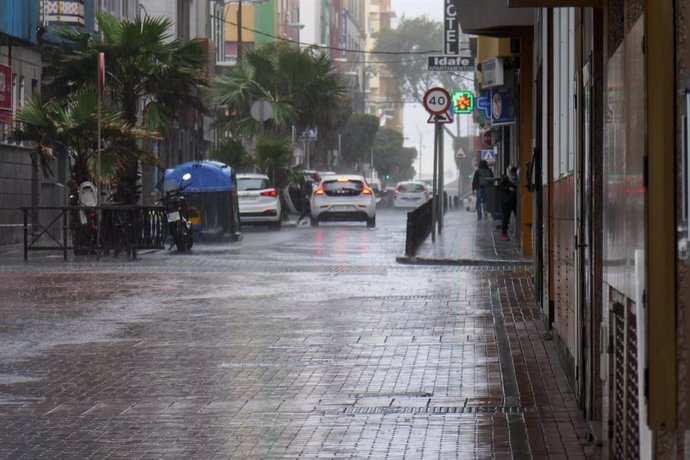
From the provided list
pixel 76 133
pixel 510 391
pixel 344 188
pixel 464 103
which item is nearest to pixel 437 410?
pixel 510 391

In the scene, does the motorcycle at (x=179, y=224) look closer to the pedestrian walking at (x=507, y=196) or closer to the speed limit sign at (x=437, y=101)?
the speed limit sign at (x=437, y=101)

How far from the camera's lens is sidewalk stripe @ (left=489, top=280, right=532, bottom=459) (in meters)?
8.45

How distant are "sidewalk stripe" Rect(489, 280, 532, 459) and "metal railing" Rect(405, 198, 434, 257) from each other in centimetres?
963

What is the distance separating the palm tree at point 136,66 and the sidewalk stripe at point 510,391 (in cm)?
1947

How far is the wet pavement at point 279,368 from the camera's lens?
28.5 ft

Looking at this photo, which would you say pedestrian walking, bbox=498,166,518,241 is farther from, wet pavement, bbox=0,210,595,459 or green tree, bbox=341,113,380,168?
green tree, bbox=341,113,380,168

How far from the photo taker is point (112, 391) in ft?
35.1

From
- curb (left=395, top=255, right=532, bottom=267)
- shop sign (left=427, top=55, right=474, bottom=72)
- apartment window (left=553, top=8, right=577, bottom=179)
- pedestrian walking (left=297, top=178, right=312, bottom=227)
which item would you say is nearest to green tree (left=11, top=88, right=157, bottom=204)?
curb (left=395, top=255, right=532, bottom=267)

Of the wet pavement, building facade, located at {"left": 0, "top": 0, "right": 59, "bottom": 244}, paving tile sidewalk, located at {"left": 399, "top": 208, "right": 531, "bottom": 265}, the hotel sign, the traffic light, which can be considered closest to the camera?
the wet pavement

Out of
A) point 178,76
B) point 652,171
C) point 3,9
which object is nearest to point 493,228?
point 178,76

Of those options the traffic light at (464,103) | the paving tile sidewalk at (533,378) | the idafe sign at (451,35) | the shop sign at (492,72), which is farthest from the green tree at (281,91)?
the paving tile sidewalk at (533,378)

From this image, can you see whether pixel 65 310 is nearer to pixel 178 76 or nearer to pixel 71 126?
pixel 71 126

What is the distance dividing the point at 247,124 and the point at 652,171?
57.3 m

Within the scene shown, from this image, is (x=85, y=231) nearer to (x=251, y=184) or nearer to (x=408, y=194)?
(x=251, y=184)
